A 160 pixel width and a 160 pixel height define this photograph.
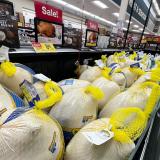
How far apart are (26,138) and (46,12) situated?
1275 millimetres

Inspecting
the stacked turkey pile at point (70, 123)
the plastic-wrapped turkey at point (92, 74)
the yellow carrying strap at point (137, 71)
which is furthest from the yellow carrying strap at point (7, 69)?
the yellow carrying strap at point (137, 71)

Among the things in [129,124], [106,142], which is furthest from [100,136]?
[129,124]

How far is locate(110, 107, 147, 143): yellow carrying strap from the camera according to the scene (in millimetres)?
564

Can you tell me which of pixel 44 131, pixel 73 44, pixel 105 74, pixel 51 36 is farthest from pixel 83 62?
pixel 44 131

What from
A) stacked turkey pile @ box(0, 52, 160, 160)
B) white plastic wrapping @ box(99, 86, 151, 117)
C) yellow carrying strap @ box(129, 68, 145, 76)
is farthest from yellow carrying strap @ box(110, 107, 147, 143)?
yellow carrying strap @ box(129, 68, 145, 76)

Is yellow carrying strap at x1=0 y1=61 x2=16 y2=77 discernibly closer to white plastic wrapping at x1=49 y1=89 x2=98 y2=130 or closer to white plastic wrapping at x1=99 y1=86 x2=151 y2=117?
white plastic wrapping at x1=49 y1=89 x2=98 y2=130

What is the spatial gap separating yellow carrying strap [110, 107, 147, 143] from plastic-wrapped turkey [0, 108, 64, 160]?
0.72ft

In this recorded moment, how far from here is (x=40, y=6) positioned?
1411 millimetres

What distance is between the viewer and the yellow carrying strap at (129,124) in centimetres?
56

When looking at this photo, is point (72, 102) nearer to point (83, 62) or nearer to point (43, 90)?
point (43, 90)

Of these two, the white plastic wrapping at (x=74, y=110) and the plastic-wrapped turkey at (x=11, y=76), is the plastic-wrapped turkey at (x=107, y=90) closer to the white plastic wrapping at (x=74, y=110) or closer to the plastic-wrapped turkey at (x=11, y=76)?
the white plastic wrapping at (x=74, y=110)

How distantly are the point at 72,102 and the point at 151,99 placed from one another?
35cm

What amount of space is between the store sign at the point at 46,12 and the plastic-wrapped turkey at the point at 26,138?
111 cm

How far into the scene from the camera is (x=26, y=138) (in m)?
0.43
